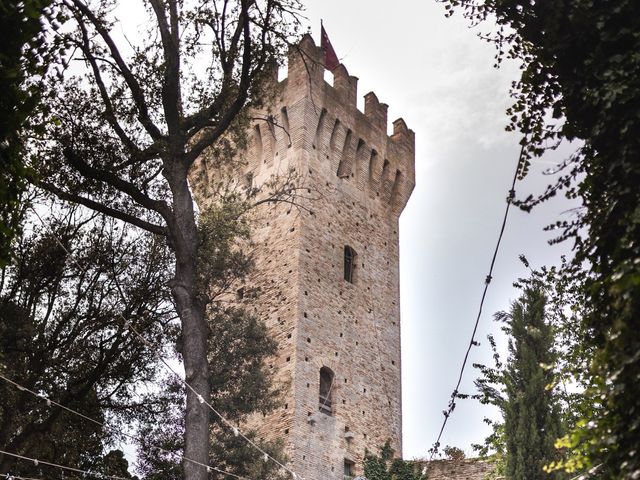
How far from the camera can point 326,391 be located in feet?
66.6

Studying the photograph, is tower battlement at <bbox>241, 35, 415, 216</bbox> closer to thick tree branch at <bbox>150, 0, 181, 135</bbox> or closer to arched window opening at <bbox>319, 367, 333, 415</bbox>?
arched window opening at <bbox>319, 367, 333, 415</bbox>

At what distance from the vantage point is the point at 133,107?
502 inches

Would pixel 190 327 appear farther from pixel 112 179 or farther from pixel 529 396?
pixel 529 396

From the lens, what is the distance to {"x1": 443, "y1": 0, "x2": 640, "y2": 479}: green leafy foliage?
4980mm

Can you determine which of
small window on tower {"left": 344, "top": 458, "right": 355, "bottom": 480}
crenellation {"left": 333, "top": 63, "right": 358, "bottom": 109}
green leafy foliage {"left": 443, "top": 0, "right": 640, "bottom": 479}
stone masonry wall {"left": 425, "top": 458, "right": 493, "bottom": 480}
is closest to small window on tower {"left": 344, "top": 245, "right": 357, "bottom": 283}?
crenellation {"left": 333, "top": 63, "right": 358, "bottom": 109}

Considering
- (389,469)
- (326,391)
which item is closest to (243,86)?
(326,391)

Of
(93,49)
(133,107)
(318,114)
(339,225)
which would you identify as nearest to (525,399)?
(133,107)

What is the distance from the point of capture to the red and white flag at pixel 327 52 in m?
25.0

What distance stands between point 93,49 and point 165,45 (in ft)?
3.81

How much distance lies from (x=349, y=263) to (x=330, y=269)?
1252mm

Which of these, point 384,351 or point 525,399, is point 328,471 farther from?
point 525,399

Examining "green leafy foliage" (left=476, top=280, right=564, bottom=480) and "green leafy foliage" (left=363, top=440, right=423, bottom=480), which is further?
"green leafy foliage" (left=363, top=440, right=423, bottom=480)

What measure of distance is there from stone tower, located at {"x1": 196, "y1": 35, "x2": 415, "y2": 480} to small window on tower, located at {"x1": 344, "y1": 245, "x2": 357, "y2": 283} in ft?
0.13

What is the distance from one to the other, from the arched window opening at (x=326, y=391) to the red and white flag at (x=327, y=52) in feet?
29.6
